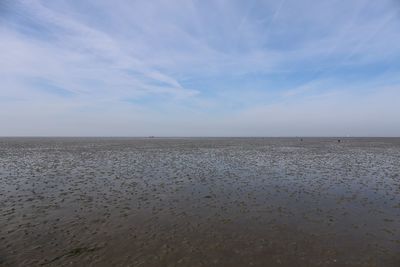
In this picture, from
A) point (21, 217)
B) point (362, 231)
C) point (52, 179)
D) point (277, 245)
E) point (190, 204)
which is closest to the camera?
point (277, 245)

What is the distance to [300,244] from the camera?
9.58m

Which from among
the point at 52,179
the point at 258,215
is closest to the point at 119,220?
the point at 258,215

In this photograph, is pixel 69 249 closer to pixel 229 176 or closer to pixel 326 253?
pixel 326 253

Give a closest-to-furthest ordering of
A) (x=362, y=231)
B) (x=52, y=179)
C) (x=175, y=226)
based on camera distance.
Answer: (x=362, y=231), (x=175, y=226), (x=52, y=179)

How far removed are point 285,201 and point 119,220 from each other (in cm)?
955

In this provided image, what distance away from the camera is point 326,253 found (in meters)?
8.92

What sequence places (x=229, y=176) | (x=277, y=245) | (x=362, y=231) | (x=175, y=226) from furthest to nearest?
1. (x=229, y=176)
2. (x=175, y=226)
3. (x=362, y=231)
4. (x=277, y=245)

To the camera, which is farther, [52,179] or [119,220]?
[52,179]

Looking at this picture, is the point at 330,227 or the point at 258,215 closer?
the point at 330,227

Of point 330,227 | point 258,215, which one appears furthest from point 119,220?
point 330,227

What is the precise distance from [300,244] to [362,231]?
3.33 metres

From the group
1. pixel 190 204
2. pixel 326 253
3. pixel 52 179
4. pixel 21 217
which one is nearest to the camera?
pixel 326 253

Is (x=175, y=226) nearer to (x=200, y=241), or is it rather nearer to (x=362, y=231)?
(x=200, y=241)

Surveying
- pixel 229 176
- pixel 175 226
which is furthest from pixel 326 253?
pixel 229 176
